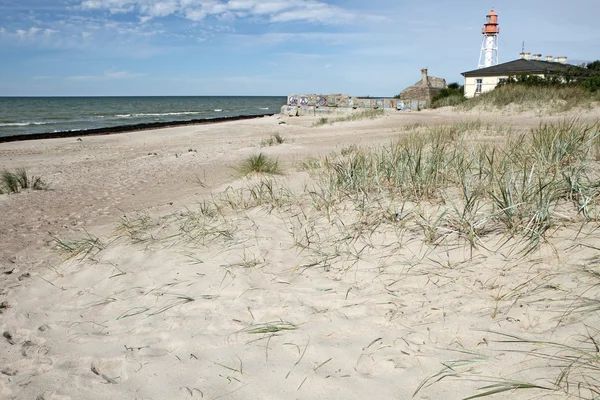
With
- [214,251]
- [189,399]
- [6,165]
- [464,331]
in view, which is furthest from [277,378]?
[6,165]

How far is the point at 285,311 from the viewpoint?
256 centimetres

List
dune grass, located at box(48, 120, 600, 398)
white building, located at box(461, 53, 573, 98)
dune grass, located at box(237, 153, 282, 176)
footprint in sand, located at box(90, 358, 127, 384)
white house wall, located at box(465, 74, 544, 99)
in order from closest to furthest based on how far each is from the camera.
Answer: dune grass, located at box(48, 120, 600, 398) < footprint in sand, located at box(90, 358, 127, 384) < dune grass, located at box(237, 153, 282, 176) < white building, located at box(461, 53, 573, 98) < white house wall, located at box(465, 74, 544, 99)

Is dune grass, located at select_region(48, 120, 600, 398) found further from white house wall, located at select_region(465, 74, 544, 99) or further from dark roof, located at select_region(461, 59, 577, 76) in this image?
white house wall, located at select_region(465, 74, 544, 99)

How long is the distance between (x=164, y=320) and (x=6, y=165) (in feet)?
33.2

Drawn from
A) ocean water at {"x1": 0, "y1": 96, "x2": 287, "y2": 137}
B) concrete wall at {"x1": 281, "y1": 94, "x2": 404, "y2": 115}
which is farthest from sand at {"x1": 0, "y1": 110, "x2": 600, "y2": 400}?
concrete wall at {"x1": 281, "y1": 94, "x2": 404, "y2": 115}

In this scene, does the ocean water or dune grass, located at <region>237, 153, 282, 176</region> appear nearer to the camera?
dune grass, located at <region>237, 153, 282, 176</region>

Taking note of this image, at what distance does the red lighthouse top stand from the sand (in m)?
51.2

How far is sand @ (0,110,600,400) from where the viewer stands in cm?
194

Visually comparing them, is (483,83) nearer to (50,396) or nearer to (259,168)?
(259,168)

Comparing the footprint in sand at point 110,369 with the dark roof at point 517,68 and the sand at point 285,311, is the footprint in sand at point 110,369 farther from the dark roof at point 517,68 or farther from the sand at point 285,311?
the dark roof at point 517,68

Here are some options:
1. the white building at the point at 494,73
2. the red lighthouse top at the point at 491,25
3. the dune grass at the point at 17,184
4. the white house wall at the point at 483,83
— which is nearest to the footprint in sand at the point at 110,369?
the dune grass at the point at 17,184

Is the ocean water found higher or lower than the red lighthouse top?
lower

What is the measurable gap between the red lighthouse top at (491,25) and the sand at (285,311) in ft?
168

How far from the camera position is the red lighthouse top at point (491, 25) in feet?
152
